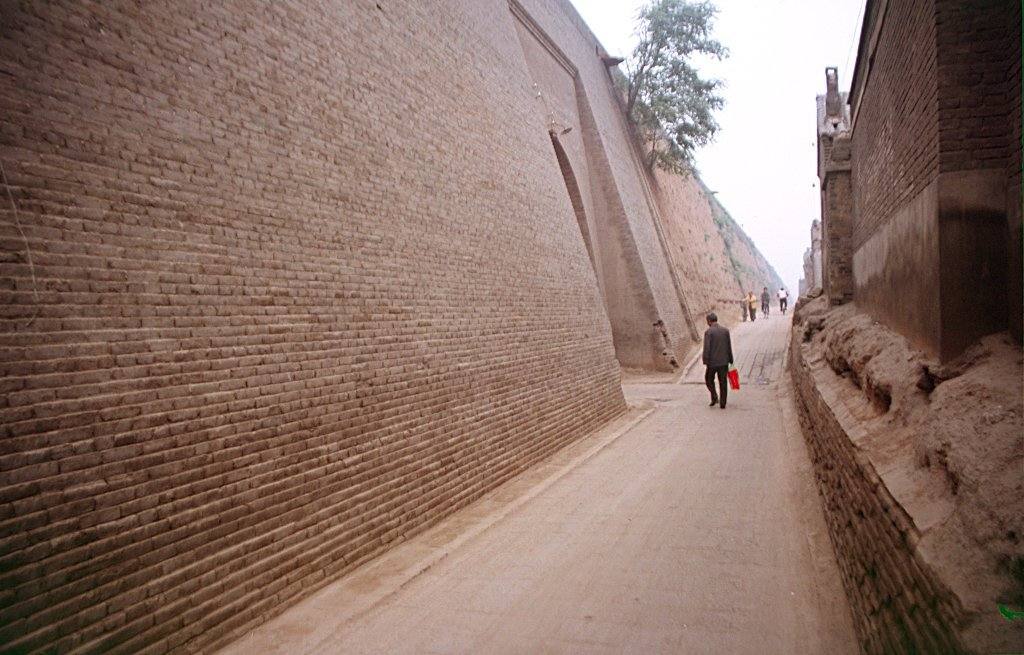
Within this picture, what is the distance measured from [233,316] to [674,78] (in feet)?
73.7

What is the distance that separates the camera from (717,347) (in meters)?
10.3

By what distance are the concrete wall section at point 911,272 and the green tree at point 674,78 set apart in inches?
705

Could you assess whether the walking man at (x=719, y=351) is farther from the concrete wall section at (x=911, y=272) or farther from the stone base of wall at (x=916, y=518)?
the stone base of wall at (x=916, y=518)

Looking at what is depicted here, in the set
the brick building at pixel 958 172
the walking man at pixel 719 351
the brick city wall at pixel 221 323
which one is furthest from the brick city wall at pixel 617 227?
the brick building at pixel 958 172

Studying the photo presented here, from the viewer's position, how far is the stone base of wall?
6.20 ft

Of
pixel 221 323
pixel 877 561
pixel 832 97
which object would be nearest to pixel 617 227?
pixel 832 97

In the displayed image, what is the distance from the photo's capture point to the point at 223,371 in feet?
12.2

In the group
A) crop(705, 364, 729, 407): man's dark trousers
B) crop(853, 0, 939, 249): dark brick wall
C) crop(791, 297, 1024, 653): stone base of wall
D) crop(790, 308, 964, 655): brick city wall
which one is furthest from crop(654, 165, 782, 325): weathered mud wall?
crop(791, 297, 1024, 653): stone base of wall

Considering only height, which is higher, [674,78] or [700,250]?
[674,78]

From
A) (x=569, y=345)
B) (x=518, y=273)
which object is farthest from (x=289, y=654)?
(x=569, y=345)

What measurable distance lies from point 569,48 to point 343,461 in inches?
614

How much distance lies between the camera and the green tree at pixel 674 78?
73.0ft

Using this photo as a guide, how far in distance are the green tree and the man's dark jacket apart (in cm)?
→ 1467

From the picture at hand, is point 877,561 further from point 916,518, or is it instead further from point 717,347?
point 717,347
